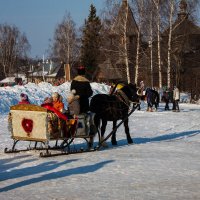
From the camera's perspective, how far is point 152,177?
954cm

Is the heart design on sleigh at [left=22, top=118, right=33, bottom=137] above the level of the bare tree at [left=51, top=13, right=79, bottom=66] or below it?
below

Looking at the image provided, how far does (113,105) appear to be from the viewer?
46.9ft

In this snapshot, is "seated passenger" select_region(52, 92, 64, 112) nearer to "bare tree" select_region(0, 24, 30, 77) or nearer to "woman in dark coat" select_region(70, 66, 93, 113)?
"woman in dark coat" select_region(70, 66, 93, 113)

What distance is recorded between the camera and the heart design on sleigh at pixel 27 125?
1189 cm

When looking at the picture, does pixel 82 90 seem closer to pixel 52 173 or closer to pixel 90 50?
pixel 52 173

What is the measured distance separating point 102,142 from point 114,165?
2817 millimetres

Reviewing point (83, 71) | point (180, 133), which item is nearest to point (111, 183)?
point (83, 71)

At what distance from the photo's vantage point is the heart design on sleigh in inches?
468

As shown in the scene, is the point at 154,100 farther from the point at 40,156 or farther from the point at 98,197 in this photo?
the point at 98,197

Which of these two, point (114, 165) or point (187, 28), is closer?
point (114, 165)

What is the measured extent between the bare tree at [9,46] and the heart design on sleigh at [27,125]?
65.1m

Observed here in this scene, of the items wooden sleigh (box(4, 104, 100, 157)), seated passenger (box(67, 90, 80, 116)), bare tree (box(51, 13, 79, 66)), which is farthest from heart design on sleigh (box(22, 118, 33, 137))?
bare tree (box(51, 13, 79, 66))

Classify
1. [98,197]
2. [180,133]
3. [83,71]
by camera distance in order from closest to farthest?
[98,197]
[83,71]
[180,133]

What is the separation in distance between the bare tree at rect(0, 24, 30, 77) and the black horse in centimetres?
6289
